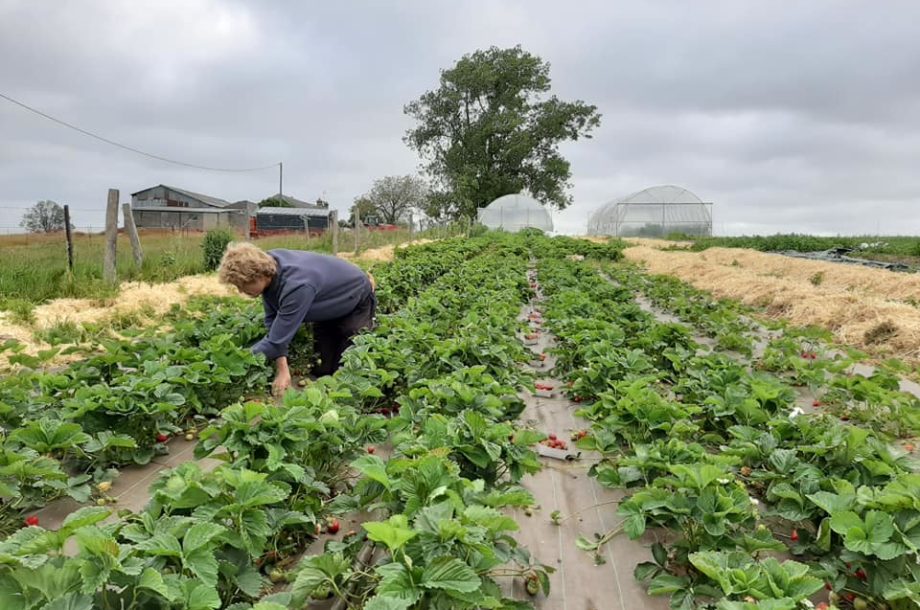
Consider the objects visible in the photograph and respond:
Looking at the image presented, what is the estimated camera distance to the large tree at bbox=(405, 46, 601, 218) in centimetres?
3572

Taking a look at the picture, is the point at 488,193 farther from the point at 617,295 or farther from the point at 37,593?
the point at 37,593

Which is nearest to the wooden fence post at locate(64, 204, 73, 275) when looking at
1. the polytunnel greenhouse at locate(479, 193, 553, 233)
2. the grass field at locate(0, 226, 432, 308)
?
the grass field at locate(0, 226, 432, 308)

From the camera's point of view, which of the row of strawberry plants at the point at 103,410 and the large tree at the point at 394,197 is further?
the large tree at the point at 394,197

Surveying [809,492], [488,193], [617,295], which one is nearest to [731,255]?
[617,295]

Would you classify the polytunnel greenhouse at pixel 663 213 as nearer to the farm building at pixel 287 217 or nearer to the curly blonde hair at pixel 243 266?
the farm building at pixel 287 217

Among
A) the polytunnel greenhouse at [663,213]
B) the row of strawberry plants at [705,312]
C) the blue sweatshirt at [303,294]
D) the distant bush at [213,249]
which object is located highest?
the polytunnel greenhouse at [663,213]

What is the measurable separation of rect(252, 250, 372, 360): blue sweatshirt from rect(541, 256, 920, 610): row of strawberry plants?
2012 millimetres

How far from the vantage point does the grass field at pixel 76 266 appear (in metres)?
6.92

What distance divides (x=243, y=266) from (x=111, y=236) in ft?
19.0

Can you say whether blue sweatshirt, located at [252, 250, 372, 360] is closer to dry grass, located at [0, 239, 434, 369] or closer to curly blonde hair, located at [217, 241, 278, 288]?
curly blonde hair, located at [217, 241, 278, 288]

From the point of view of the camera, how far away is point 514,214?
33.9 m

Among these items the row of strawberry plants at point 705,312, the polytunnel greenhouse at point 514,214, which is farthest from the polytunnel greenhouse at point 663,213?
the row of strawberry plants at point 705,312

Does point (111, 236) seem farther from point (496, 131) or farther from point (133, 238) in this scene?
point (496, 131)

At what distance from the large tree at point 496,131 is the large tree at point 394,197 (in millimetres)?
19447
